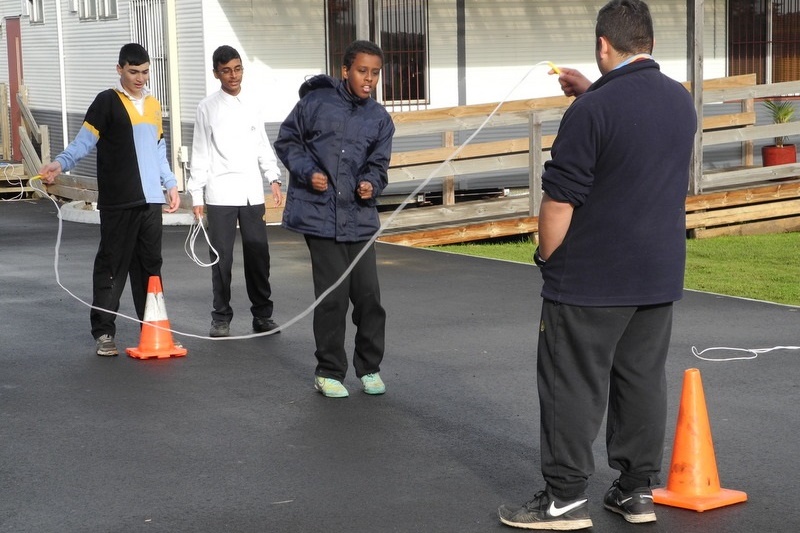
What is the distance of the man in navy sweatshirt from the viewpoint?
15.2 ft

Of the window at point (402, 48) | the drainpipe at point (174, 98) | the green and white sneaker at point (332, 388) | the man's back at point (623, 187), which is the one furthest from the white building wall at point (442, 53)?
the man's back at point (623, 187)

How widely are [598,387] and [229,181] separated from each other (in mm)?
4689

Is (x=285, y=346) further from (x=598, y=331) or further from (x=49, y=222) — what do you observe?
(x=49, y=222)

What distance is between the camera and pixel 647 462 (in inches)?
196

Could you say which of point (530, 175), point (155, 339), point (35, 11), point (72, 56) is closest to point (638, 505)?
point (155, 339)

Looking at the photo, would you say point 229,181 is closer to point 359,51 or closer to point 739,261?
point 359,51

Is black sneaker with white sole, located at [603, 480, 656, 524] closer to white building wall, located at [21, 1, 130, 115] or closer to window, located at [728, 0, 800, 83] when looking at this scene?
white building wall, located at [21, 1, 130, 115]

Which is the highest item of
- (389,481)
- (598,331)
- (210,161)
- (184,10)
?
(184,10)

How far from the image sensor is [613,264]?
188 inches

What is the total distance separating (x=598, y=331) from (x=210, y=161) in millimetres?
4826

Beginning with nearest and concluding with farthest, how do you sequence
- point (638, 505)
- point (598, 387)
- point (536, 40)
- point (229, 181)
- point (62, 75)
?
point (598, 387) → point (638, 505) → point (229, 181) → point (536, 40) → point (62, 75)

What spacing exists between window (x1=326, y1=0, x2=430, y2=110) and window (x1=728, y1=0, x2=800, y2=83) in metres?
5.91

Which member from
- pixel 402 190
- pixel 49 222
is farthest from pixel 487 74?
pixel 49 222

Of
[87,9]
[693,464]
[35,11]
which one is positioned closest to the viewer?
[693,464]
